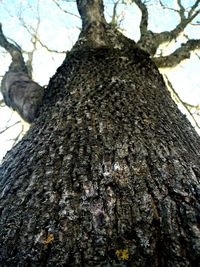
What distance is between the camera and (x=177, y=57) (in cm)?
459

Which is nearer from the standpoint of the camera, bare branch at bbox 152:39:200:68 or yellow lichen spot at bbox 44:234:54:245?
yellow lichen spot at bbox 44:234:54:245

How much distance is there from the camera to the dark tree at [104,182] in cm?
132

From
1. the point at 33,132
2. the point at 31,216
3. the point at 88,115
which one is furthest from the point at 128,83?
the point at 31,216

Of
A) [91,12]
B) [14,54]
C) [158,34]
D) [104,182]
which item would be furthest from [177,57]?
[104,182]

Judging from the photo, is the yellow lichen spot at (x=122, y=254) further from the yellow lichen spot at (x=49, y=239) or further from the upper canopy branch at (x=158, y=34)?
the upper canopy branch at (x=158, y=34)

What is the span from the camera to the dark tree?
1.32 metres

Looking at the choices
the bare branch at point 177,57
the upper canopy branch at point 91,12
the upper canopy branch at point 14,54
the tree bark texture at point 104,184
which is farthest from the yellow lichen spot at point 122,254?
the upper canopy branch at point 14,54

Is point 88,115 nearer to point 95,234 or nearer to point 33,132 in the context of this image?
point 33,132

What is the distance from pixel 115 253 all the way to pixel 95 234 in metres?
0.12

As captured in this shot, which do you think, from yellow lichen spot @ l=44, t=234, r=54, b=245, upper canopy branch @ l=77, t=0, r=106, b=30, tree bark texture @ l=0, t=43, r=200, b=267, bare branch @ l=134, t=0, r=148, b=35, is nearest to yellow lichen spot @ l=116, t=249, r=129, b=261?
tree bark texture @ l=0, t=43, r=200, b=267

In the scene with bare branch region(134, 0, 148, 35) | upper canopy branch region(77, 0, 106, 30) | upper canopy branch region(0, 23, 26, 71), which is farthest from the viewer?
upper canopy branch region(0, 23, 26, 71)

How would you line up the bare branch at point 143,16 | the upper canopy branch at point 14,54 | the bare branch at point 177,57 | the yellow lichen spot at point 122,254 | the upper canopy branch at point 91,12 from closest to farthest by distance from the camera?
the yellow lichen spot at point 122,254 < the upper canopy branch at point 91,12 < the bare branch at point 177,57 < the bare branch at point 143,16 < the upper canopy branch at point 14,54

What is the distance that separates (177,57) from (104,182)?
3353mm

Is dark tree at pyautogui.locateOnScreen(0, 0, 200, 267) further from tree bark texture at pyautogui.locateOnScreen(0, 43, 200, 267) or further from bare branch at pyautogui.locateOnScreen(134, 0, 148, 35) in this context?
bare branch at pyautogui.locateOnScreen(134, 0, 148, 35)
